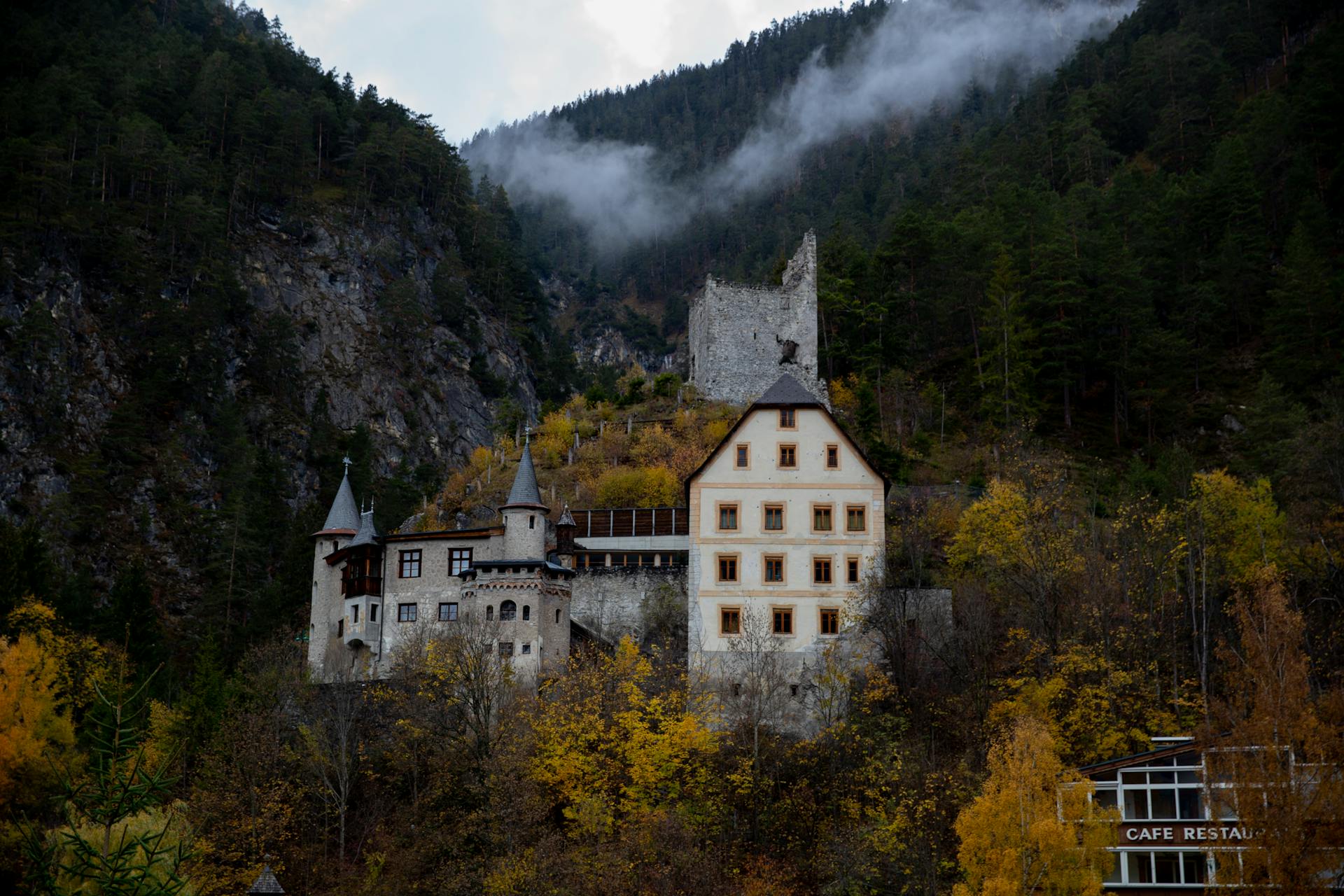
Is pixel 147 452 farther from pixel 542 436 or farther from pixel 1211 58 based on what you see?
pixel 1211 58

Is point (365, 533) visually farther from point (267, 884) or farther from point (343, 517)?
point (267, 884)

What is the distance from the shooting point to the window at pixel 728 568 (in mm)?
48444

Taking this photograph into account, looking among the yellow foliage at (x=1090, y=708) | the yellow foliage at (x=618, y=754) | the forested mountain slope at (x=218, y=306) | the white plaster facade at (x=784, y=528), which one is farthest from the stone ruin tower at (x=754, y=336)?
the yellow foliage at (x=1090, y=708)

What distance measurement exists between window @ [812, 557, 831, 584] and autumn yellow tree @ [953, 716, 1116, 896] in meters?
13.7

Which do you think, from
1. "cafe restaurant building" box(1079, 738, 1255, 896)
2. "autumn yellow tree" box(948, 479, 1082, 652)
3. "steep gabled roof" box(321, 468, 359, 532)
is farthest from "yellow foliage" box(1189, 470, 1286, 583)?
"steep gabled roof" box(321, 468, 359, 532)

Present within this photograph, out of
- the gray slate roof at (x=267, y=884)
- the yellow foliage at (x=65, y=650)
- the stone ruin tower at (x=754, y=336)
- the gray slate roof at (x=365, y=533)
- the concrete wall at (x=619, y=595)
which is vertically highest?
the stone ruin tower at (x=754, y=336)

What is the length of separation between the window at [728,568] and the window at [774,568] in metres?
1.10

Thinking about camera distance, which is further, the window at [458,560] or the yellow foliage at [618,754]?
the window at [458,560]

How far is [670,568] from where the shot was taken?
5331 cm

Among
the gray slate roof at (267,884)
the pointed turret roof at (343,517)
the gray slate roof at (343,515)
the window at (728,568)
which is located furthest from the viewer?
the gray slate roof at (343,515)

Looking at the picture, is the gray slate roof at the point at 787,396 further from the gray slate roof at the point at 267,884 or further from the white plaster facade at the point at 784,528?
the gray slate roof at the point at 267,884

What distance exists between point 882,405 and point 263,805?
43.1 m

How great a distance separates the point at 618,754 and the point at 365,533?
18.0m

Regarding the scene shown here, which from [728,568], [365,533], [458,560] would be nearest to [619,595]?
[728,568]
